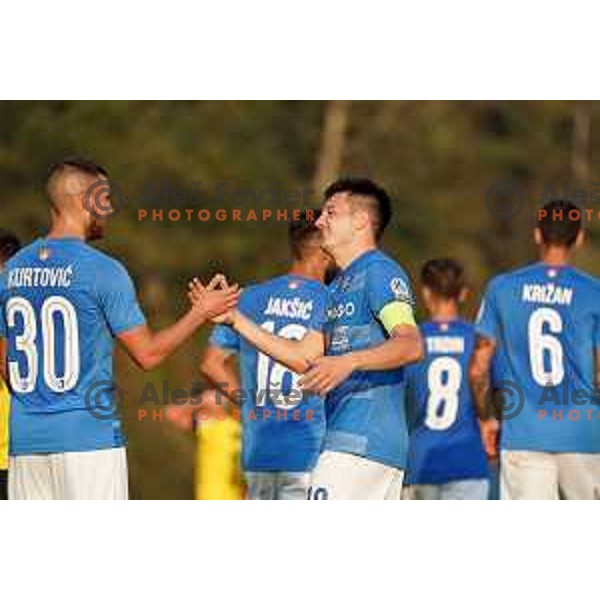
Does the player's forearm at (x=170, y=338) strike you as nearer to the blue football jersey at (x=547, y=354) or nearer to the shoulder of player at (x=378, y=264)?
the shoulder of player at (x=378, y=264)

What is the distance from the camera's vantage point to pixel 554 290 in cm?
1355

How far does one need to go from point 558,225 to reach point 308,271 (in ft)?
5.00

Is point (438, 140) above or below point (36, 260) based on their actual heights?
above

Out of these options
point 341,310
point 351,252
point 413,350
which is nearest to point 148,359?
point 341,310

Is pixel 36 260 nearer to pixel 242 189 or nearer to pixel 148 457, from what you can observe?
pixel 148 457

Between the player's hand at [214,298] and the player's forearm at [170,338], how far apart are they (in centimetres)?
4

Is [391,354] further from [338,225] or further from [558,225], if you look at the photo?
[558,225]

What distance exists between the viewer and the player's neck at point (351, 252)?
11742 mm

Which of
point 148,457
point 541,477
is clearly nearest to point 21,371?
point 541,477

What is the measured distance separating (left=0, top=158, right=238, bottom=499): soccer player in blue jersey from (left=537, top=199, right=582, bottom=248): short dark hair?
112 inches

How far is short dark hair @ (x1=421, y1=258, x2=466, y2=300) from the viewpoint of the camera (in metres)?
14.8

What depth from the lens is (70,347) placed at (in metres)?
12.0

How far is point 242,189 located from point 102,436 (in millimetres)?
21413

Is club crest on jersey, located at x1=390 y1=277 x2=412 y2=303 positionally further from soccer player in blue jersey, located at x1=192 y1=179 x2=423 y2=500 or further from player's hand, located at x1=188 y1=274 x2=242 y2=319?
player's hand, located at x1=188 y1=274 x2=242 y2=319
